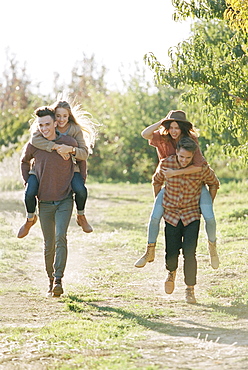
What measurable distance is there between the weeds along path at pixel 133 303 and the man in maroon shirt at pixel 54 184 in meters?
0.47

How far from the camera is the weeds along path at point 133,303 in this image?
5.02m

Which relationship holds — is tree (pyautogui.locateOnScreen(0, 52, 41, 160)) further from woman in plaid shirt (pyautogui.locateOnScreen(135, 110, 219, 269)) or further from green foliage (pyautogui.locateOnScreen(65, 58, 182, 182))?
woman in plaid shirt (pyautogui.locateOnScreen(135, 110, 219, 269))

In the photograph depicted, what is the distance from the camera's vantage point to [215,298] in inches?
288

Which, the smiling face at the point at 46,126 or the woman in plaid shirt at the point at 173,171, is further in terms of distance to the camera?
the smiling face at the point at 46,126

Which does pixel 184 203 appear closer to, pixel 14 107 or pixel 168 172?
pixel 168 172

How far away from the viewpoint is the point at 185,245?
6.90 meters

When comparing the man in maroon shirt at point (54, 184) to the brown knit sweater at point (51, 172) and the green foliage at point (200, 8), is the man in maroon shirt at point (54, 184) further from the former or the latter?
the green foliage at point (200, 8)

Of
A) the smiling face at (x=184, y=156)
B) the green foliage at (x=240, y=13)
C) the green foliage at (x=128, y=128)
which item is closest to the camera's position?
the smiling face at (x=184, y=156)

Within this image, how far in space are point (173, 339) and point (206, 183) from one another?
1.92 meters

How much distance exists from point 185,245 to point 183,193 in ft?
1.62

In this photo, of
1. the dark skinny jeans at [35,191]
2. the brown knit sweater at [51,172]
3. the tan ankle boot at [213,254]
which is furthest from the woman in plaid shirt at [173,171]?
the brown knit sweater at [51,172]

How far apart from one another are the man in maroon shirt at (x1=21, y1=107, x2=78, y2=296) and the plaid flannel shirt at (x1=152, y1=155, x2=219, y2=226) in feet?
3.06

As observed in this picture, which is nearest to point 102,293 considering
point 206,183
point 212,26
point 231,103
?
point 206,183

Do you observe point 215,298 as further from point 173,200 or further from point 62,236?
point 62,236
